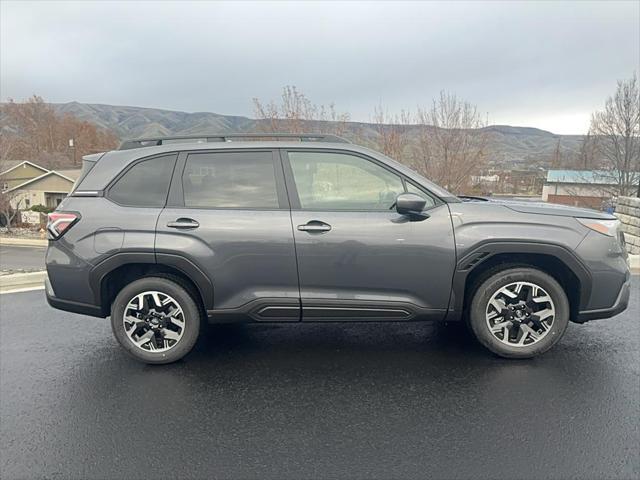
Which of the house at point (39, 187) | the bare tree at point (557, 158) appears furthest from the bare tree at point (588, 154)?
the house at point (39, 187)

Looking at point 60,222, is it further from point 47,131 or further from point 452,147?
point 47,131

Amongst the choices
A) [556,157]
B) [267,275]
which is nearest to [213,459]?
[267,275]

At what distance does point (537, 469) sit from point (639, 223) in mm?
8298

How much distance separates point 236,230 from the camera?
3.10 metres

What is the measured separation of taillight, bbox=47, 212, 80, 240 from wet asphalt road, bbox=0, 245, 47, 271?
2130 centimetres

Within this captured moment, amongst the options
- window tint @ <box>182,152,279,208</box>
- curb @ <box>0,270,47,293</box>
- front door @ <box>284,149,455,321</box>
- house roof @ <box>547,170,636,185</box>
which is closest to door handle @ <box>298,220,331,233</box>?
front door @ <box>284,149,455,321</box>

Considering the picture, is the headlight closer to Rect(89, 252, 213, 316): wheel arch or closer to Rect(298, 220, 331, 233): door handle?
Rect(298, 220, 331, 233): door handle

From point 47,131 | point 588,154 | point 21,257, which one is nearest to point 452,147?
point 21,257

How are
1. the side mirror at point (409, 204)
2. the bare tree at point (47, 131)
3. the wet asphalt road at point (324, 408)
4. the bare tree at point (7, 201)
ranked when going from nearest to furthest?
the wet asphalt road at point (324, 408)
the side mirror at point (409, 204)
the bare tree at point (7, 201)
the bare tree at point (47, 131)

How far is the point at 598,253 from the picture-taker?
3107 millimetres

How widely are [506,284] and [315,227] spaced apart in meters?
1.58

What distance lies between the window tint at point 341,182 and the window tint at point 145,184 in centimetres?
105

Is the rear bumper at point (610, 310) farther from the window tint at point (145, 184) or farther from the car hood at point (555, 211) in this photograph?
the window tint at point (145, 184)

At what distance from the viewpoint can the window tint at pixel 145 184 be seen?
3.23m
